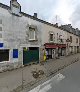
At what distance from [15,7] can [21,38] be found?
3.72 m

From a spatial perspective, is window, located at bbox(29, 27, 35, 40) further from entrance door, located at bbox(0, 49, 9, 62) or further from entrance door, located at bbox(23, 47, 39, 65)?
entrance door, located at bbox(0, 49, 9, 62)

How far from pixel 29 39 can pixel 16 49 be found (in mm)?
3279

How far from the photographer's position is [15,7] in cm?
2072

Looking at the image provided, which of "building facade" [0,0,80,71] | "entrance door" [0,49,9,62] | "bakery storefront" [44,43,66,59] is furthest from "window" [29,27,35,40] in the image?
"entrance door" [0,49,9,62]

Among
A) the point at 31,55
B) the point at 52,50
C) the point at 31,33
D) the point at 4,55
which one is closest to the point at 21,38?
the point at 31,33

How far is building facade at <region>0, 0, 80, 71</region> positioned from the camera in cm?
1922

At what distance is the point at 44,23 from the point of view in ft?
92.7

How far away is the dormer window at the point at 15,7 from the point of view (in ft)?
66.3

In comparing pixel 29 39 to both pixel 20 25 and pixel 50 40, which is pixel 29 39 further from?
pixel 50 40

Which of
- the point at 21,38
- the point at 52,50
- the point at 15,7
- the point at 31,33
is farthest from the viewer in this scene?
the point at 52,50

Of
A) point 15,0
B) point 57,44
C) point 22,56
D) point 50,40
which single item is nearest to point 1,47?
point 22,56

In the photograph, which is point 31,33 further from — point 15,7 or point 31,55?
point 15,7

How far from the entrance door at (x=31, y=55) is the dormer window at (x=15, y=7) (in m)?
5.02

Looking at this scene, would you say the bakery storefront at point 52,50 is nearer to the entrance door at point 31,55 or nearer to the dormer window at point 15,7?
the entrance door at point 31,55
